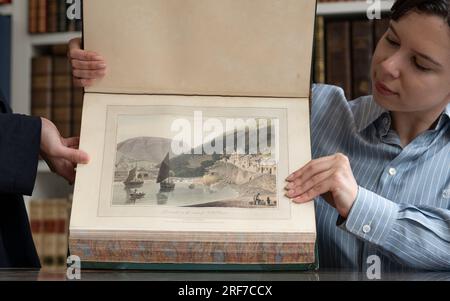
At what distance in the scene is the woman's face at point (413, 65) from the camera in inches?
32.4

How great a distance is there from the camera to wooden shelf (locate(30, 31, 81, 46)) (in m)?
1.91

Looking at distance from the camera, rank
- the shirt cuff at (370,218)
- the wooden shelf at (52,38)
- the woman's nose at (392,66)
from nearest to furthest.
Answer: the shirt cuff at (370,218) → the woman's nose at (392,66) → the wooden shelf at (52,38)

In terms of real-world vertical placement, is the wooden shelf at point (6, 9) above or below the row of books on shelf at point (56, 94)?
above

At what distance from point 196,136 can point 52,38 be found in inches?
53.6

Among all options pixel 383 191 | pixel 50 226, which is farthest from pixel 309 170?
pixel 50 226

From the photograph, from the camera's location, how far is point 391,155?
2.97 feet

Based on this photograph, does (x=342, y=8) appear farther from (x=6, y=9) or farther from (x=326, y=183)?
(x=326, y=183)

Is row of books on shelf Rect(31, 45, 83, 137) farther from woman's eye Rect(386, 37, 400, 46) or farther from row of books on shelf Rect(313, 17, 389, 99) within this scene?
woman's eye Rect(386, 37, 400, 46)

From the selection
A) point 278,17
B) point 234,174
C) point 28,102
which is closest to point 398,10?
point 278,17

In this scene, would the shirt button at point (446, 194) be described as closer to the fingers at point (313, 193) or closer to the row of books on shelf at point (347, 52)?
the fingers at point (313, 193)

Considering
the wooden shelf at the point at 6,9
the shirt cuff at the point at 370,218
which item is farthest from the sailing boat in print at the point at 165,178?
the wooden shelf at the point at 6,9

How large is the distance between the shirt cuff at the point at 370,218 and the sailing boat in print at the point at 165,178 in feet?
0.73

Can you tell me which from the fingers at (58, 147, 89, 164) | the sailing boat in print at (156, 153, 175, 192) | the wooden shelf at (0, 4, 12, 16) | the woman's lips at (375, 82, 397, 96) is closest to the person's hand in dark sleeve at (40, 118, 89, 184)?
the fingers at (58, 147, 89, 164)
